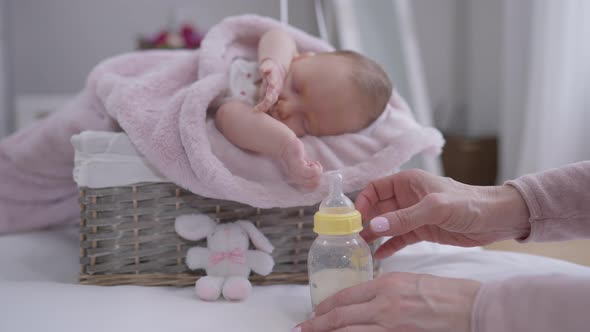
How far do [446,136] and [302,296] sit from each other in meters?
2.33

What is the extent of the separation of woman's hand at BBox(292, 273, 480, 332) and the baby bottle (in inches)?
2.2

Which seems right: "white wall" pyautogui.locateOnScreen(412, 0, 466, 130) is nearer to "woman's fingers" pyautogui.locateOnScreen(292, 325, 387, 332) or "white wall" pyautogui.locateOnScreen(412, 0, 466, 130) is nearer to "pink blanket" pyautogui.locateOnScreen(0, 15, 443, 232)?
"pink blanket" pyautogui.locateOnScreen(0, 15, 443, 232)

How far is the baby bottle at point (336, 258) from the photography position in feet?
2.34

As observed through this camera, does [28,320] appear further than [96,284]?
No

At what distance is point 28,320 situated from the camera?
26.9 inches

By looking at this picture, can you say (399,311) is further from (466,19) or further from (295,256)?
(466,19)

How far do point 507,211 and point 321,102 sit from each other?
1.19 feet

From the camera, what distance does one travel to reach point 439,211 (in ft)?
2.23

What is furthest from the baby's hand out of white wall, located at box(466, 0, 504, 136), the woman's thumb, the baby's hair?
white wall, located at box(466, 0, 504, 136)

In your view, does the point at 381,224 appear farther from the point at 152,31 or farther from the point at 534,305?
the point at 152,31

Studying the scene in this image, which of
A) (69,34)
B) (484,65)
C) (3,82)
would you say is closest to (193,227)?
(3,82)

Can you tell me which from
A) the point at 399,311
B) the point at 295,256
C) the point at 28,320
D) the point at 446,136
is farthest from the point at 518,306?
the point at 446,136

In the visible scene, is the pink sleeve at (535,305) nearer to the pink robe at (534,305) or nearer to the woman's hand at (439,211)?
the pink robe at (534,305)

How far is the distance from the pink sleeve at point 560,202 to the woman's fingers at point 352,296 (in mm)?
260
